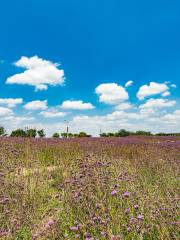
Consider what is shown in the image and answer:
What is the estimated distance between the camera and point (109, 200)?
4.62 meters

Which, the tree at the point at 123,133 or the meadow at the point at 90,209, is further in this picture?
the tree at the point at 123,133

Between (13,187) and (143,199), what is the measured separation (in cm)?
219

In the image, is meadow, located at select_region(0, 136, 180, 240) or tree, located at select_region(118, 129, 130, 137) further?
tree, located at select_region(118, 129, 130, 137)

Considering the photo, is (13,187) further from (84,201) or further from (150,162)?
(150,162)

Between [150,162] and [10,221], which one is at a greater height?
[150,162]

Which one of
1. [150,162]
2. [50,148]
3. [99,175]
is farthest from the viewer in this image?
[50,148]

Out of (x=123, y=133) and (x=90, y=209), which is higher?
(x=123, y=133)

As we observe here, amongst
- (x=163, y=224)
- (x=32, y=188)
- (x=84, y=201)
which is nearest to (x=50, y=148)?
(x=32, y=188)

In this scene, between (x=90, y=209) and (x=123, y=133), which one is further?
(x=123, y=133)

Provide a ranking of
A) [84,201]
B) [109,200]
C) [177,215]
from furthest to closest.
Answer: [109,200] < [84,201] < [177,215]

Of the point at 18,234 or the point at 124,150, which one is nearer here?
the point at 18,234

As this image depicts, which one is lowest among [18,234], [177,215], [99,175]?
[18,234]

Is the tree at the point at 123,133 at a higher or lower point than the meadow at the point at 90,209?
higher

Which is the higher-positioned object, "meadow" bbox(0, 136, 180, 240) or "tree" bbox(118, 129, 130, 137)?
"tree" bbox(118, 129, 130, 137)
